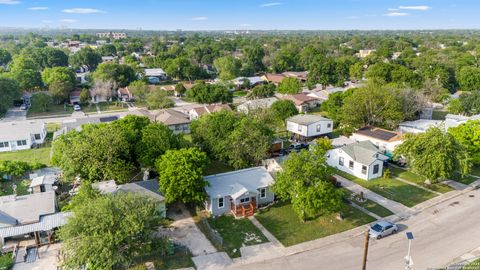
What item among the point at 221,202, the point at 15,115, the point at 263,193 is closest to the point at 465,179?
the point at 263,193

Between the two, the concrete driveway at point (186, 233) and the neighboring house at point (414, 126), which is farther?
the neighboring house at point (414, 126)

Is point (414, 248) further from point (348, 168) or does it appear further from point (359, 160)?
point (348, 168)

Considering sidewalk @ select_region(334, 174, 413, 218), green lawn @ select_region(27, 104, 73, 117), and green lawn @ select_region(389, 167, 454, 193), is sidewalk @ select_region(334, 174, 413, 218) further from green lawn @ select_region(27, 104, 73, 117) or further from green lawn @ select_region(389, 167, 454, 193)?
green lawn @ select_region(27, 104, 73, 117)

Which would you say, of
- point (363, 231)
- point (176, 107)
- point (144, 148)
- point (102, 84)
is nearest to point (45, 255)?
point (144, 148)

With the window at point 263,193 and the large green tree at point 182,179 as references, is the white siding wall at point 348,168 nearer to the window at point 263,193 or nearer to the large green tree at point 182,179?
the window at point 263,193

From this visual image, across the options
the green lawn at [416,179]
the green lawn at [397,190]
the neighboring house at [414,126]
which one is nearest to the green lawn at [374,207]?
the green lawn at [397,190]

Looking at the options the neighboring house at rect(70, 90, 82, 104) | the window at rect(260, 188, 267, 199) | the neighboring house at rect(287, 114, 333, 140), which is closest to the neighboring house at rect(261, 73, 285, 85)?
the neighboring house at rect(287, 114, 333, 140)
